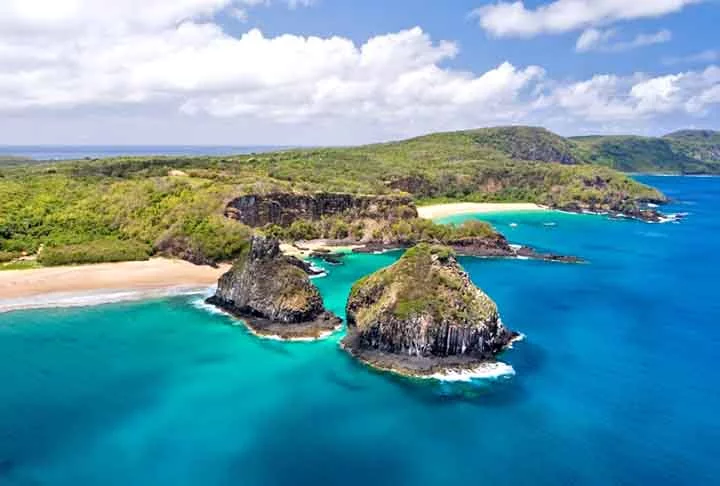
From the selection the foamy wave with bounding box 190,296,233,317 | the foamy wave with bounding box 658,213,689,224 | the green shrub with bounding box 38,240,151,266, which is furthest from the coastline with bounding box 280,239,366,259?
the foamy wave with bounding box 658,213,689,224

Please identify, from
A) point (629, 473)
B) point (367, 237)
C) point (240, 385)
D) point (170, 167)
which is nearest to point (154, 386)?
point (240, 385)

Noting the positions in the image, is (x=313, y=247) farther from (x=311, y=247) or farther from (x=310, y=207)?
(x=310, y=207)

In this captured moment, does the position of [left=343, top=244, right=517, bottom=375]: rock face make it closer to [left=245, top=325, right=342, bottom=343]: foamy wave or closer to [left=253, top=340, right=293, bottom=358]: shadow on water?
[left=245, top=325, right=342, bottom=343]: foamy wave

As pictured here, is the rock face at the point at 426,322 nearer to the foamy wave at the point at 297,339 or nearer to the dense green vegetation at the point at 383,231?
the foamy wave at the point at 297,339

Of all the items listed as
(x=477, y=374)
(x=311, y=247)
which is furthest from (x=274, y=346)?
(x=311, y=247)

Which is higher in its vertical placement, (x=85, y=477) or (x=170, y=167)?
(x=170, y=167)

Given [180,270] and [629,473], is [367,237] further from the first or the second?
[629,473]
